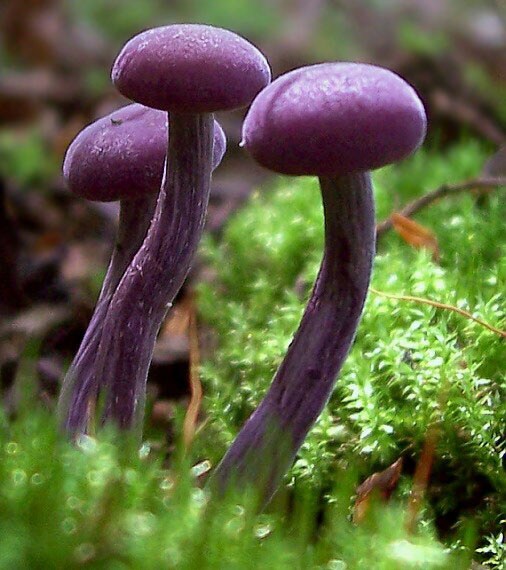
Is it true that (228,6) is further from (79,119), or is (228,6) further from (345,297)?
(345,297)

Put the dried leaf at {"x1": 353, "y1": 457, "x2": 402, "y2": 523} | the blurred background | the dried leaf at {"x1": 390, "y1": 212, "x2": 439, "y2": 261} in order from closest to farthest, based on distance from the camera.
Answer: the dried leaf at {"x1": 353, "y1": 457, "x2": 402, "y2": 523}, the dried leaf at {"x1": 390, "y1": 212, "x2": 439, "y2": 261}, the blurred background

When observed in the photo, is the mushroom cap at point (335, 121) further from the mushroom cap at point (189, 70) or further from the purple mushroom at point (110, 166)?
the purple mushroom at point (110, 166)

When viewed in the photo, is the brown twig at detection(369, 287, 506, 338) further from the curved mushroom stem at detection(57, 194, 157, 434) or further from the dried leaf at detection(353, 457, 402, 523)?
the curved mushroom stem at detection(57, 194, 157, 434)

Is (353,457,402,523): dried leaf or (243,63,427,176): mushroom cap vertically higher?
(243,63,427,176): mushroom cap

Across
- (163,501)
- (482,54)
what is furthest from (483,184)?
(482,54)

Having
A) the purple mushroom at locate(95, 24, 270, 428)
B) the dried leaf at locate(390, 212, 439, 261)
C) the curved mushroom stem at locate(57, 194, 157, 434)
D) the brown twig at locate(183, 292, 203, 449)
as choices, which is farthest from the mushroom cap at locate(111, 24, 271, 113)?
the dried leaf at locate(390, 212, 439, 261)

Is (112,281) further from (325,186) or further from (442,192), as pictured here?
(442,192)
